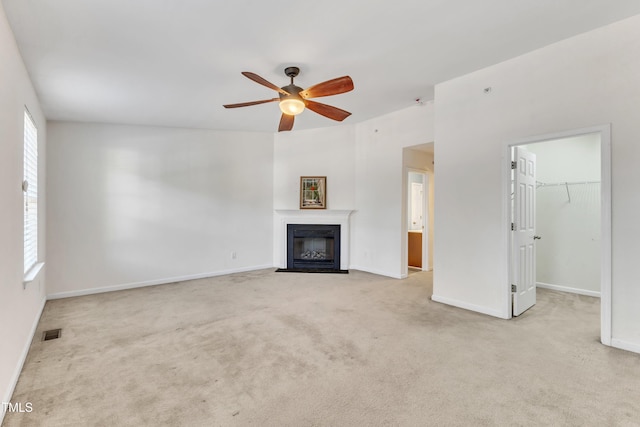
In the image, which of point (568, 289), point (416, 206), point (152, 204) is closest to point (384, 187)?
point (416, 206)

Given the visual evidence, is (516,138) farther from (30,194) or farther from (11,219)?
(30,194)

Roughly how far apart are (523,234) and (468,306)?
990mm

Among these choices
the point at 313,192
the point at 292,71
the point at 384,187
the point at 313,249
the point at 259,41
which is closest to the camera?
the point at 259,41

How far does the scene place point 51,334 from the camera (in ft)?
9.59

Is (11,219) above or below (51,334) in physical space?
above

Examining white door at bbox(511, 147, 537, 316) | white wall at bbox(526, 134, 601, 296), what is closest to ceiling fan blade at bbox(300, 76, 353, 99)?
white door at bbox(511, 147, 537, 316)

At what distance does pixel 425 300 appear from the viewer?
3.86 m

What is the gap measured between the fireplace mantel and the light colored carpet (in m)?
1.96

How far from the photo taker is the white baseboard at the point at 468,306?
3.26m

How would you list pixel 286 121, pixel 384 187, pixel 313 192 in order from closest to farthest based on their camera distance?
pixel 286 121, pixel 384 187, pixel 313 192

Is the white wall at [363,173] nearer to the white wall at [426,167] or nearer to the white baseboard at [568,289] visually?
the white wall at [426,167]

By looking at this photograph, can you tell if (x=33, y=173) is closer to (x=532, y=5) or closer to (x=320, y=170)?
(x=320, y=170)

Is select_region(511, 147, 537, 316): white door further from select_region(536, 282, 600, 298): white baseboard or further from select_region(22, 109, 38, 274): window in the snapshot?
select_region(22, 109, 38, 274): window

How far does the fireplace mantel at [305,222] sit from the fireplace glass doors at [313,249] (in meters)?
0.07
